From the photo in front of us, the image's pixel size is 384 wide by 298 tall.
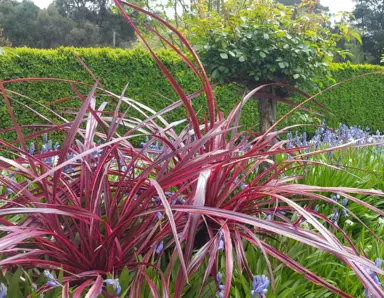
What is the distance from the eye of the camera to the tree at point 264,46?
10.6 ft

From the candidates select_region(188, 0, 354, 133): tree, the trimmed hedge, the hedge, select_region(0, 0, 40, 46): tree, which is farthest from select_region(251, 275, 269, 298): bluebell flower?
select_region(0, 0, 40, 46): tree

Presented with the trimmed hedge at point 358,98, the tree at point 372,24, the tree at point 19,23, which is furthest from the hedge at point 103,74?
the tree at point 19,23

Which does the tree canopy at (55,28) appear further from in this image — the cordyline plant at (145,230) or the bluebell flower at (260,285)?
the bluebell flower at (260,285)

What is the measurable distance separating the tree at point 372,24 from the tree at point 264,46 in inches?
1049

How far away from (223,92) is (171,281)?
22.4 ft

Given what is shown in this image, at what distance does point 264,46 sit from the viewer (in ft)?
10.8

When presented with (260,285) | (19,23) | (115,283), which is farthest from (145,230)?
(19,23)

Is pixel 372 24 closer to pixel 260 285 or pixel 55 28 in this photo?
pixel 55 28

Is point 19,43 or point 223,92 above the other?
point 19,43

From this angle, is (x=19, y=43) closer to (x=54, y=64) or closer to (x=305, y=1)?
(x=54, y=64)

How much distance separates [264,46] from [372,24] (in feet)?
106

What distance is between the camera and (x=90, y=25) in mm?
31203

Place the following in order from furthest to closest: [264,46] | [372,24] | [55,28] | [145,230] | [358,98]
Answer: [372,24] → [55,28] → [358,98] → [264,46] → [145,230]

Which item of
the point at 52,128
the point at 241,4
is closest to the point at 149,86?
the point at 241,4
